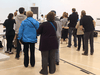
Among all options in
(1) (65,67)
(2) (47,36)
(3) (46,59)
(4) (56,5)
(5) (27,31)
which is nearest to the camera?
(2) (47,36)

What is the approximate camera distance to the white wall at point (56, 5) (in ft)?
34.3

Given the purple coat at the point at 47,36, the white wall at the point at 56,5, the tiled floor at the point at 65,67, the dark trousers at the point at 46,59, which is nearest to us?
the purple coat at the point at 47,36

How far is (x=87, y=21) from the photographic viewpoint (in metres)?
4.60

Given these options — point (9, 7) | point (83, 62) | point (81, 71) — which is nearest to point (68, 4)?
point (9, 7)

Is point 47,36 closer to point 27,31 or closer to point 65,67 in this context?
point 27,31

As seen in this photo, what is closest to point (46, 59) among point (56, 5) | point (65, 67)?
point (65, 67)

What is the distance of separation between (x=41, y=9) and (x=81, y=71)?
1067 centimetres

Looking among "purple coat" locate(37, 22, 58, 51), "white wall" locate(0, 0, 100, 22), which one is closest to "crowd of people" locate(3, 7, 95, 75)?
"purple coat" locate(37, 22, 58, 51)

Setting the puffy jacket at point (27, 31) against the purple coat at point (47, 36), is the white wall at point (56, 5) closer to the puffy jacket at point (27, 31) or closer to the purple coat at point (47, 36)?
the puffy jacket at point (27, 31)

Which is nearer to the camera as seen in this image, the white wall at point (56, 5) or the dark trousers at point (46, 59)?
the dark trousers at point (46, 59)

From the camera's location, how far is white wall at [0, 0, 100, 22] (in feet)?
34.3

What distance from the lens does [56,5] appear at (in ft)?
40.9

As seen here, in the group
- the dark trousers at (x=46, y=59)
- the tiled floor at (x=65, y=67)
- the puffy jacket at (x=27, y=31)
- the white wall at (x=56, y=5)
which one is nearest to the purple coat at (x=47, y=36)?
the dark trousers at (x=46, y=59)

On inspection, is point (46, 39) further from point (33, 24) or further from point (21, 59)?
point (21, 59)
